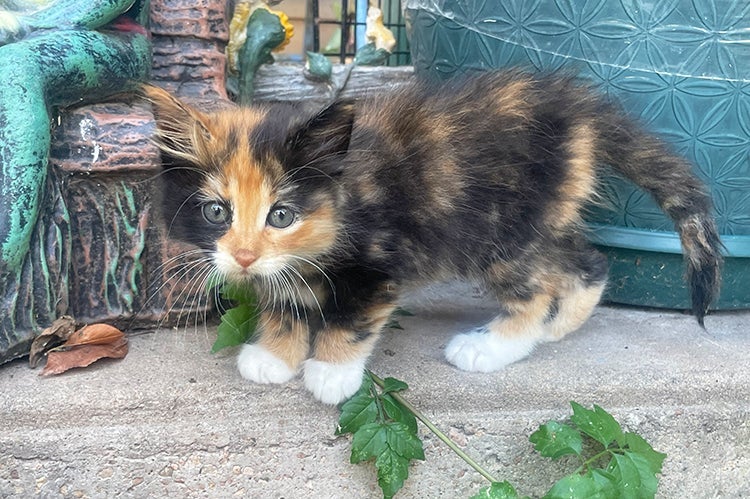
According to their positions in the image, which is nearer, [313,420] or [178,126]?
[178,126]

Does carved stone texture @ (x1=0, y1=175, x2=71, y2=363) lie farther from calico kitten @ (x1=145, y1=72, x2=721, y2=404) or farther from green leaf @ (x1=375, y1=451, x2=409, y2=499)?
green leaf @ (x1=375, y1=451, x2=409, y2=499)

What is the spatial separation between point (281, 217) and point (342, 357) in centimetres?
37

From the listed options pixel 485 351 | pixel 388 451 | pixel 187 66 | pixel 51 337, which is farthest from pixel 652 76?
pixel 51 337

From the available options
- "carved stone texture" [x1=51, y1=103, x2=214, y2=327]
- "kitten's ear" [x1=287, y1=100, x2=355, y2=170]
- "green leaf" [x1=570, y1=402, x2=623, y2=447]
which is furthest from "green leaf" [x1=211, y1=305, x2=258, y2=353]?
"green leaf" [x1=570, y1=402, x2=623, y2=447]

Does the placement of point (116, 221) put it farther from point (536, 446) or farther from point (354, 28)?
point (354, 28)

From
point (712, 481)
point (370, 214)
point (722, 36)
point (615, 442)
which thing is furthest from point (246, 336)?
point (722, 36)

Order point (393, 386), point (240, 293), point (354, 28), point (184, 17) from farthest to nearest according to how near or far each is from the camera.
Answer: point (354, 28) < point (184, 17) < point (240, 293) < point (393, 386)

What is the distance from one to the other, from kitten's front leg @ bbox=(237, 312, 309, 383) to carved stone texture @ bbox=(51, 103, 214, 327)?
211mm

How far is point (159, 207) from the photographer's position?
151 centimetres

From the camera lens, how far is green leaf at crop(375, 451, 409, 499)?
1373mm

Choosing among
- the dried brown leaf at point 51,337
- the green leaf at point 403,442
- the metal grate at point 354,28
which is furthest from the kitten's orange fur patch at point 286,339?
the metal grate at point 354,28

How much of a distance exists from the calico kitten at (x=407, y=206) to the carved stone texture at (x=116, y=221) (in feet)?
0.86

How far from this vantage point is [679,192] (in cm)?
163

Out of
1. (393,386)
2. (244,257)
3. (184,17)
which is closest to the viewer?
(244,257)
